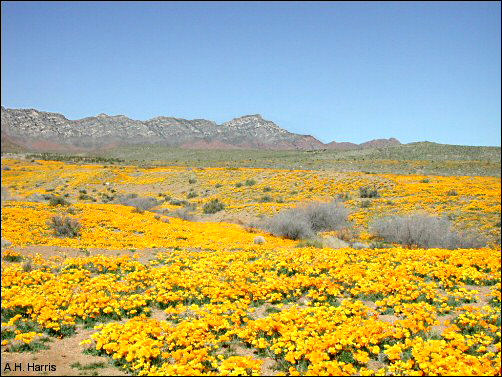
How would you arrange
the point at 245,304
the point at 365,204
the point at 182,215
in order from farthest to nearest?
1. the point at 365,204
2. the point at 182,215
3. the point at 245,304

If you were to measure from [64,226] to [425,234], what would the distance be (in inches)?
682

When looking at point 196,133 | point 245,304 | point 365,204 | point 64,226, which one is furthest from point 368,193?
point 196,133

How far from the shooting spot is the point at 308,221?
24.9 m

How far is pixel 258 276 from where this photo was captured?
12406 millimetres

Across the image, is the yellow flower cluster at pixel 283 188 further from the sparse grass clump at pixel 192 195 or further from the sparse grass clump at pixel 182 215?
the sparse grass clump at pixel 182 215

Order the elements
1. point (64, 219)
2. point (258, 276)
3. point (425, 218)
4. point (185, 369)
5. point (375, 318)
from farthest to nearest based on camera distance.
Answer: point (425, 218) < point (64, 219) < point (258, 276) < point (375, 318) < point (185, 369)

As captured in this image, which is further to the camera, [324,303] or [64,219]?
[64,219]

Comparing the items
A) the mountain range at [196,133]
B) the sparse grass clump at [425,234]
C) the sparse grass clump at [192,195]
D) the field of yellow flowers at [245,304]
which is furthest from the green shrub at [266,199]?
the mountain range at [196,133]

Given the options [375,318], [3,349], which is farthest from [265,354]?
[3,349]

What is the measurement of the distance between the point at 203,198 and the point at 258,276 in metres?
27.8

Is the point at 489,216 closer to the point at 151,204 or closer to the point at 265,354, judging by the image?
the point at 265,354

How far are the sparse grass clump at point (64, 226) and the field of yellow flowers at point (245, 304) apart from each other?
1.37ft

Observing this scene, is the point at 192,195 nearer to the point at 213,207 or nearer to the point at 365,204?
the point at 213,207

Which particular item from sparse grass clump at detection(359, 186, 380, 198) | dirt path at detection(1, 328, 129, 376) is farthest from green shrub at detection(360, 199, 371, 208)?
dirt path at detection(1, 328, 129, 376)
